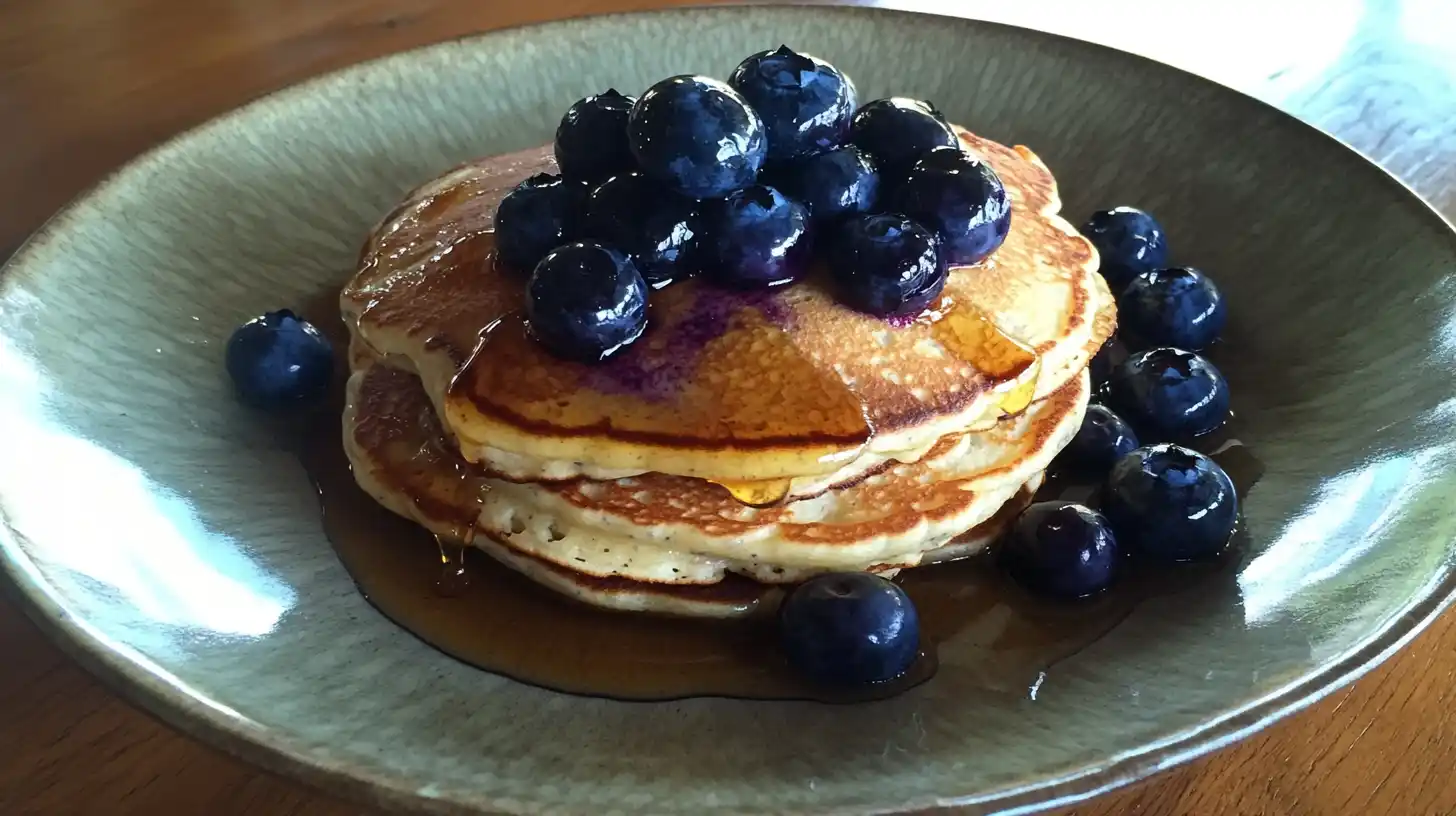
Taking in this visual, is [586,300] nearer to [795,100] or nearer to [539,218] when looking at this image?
[539,218]

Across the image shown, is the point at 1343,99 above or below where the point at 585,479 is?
below

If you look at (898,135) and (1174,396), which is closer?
(898,135)

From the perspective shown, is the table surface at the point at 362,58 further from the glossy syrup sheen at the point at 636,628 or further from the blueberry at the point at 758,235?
the blueberry at the point at 758,235

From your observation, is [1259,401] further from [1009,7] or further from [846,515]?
[1009,7]

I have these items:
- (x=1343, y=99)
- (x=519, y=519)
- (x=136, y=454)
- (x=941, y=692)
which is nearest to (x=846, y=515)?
(x=941, y=692)

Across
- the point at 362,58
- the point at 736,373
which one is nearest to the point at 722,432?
the point at 736,373

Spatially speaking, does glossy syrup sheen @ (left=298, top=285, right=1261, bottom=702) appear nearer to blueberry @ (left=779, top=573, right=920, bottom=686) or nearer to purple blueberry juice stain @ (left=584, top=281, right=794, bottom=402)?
blueberry @ (left=779, top=573, right=920, bottom=686)
